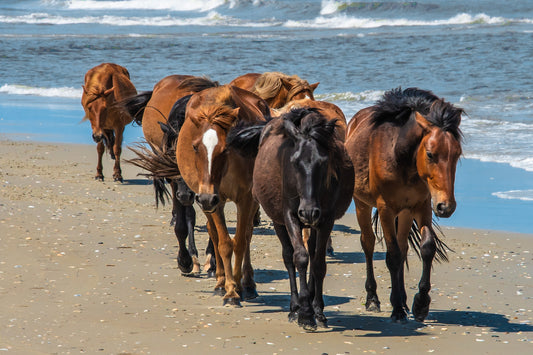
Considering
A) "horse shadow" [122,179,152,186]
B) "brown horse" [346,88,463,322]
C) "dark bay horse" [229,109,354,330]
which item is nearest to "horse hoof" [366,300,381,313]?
"brown horse" [346,88,463,322]

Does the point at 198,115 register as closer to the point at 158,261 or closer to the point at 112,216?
the point at 158,261

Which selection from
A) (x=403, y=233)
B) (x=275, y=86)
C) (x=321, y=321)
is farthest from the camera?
(x=275, y=86)

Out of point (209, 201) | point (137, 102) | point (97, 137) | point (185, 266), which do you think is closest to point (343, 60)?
point (97, 137)

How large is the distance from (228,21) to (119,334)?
189 feet

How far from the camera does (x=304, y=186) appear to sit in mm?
5645

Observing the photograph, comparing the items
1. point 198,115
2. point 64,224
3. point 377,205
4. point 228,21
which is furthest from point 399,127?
point 228,21

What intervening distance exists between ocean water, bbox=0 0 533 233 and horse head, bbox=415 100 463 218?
13.1ft

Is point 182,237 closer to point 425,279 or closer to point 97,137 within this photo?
point 425,279

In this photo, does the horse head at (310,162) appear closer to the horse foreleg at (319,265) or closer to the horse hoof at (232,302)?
the horse foreleg at (319,265)

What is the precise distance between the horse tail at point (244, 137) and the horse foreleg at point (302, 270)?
35.5 inches

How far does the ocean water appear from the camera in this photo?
1403 centimetres

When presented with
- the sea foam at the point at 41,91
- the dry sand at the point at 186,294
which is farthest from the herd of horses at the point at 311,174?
the sea foam at the point at 41,91

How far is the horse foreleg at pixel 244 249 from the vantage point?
6.90 meters

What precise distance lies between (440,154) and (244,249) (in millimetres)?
1942
